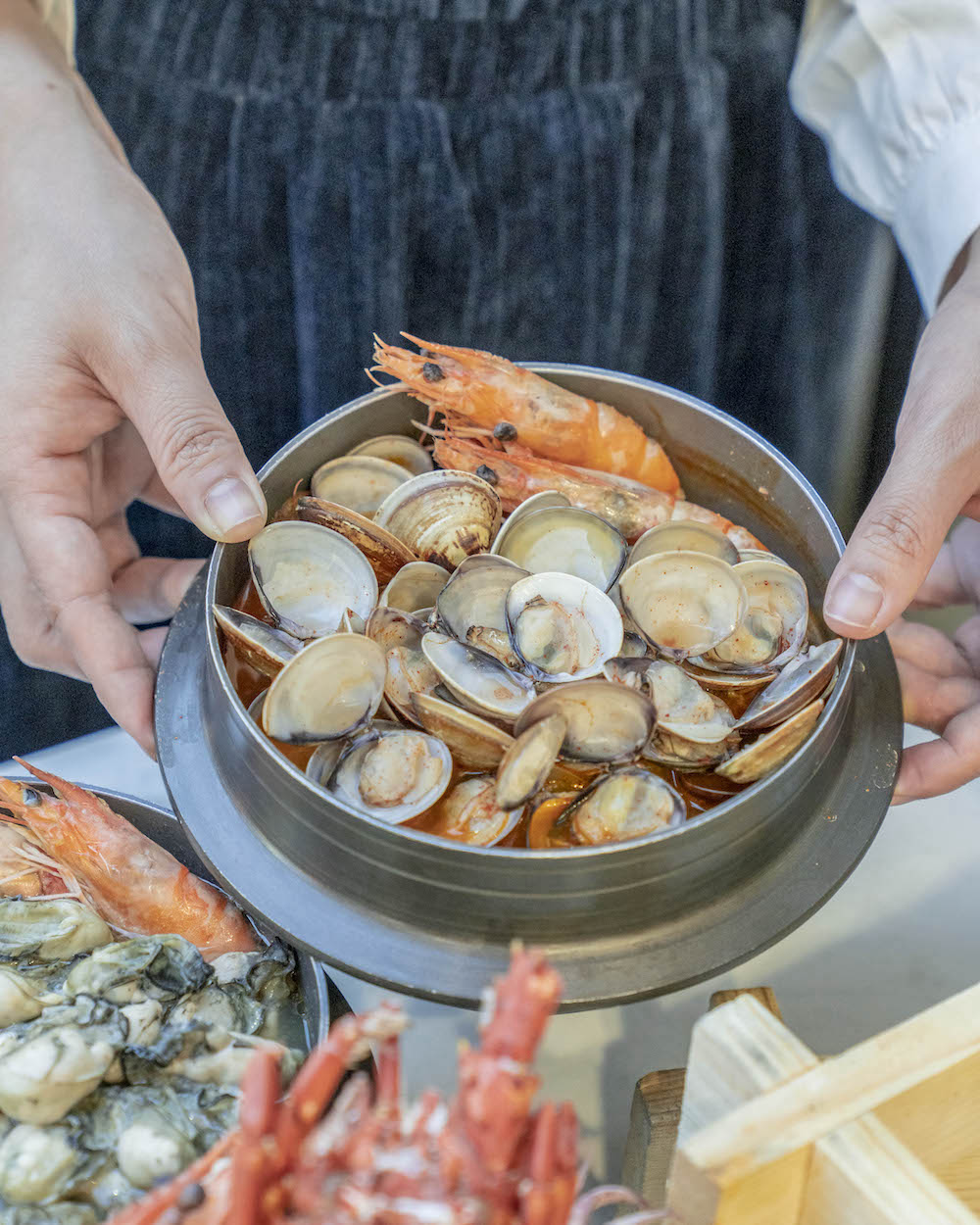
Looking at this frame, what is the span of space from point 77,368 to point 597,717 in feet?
2.23

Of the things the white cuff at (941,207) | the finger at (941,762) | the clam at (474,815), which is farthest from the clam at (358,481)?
the white cuff at (941,207)

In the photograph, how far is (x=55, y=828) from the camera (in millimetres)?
873

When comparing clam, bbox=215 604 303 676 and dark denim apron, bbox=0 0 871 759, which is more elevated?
dark denim apron, bbox=0 0 871 759

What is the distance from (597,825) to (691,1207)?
286 millimetres

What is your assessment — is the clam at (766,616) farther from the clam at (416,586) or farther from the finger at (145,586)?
the finger at (145,586)

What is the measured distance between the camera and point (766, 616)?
92 cm

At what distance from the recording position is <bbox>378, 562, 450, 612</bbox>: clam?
0.91 meters

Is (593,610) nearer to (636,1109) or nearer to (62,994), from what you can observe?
(636,1109)

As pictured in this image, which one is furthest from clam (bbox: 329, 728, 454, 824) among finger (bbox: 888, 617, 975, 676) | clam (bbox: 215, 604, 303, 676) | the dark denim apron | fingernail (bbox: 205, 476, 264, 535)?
the dark denim apron

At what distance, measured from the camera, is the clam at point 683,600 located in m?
0.87

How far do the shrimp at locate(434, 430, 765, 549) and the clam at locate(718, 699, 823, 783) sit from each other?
1.02 ft

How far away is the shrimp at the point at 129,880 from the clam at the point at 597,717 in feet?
1.11

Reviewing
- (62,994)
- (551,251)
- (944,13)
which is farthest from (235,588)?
(944,13)

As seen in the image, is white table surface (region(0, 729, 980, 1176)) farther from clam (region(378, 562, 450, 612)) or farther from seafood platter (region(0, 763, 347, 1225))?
clam (region(378, 562, 450, 612))
